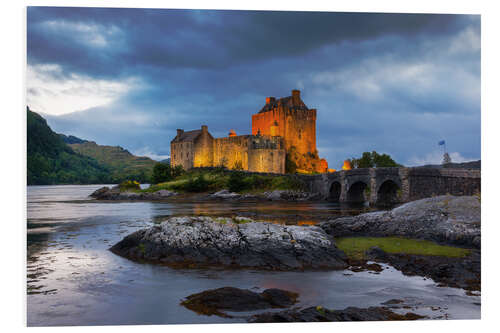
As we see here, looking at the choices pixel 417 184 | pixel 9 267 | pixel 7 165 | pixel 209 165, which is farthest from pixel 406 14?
pixel 209 165

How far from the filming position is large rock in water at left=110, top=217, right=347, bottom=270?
1087 centimetres

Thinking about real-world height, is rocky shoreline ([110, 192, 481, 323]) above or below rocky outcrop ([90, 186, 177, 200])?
above

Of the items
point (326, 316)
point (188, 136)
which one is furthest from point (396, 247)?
point (188, 136)

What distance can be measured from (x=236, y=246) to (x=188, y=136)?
6238 cm

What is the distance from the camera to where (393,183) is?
115ft

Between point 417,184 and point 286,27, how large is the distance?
20335mm

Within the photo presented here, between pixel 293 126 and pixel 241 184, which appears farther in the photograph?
pixel 293 126

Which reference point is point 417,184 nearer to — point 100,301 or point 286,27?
point 286,27

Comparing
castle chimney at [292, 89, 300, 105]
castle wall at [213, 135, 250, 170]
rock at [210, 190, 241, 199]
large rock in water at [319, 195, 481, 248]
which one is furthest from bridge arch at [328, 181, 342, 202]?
castle chimney at [292, 89, 300, 105]

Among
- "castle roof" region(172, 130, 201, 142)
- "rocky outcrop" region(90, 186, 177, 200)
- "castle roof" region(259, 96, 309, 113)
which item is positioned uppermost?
"castle roof" region(259, 96, 309, 113)

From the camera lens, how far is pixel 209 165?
6950 centimetres

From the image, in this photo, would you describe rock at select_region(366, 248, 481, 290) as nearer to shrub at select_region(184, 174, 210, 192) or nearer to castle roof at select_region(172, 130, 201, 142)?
shrub at select_region(184, 174, 210, 192)

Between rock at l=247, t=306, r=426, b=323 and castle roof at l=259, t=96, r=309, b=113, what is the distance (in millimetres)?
63700

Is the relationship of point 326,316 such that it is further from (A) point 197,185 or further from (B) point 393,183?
(A) point 197,185
